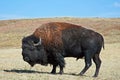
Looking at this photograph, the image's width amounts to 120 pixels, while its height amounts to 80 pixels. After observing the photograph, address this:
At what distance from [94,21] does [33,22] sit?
467 inches

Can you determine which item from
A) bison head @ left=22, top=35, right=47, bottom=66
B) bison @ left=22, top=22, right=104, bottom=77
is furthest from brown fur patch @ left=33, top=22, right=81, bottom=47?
bison head @ left=22, top=35, right=47, bottom=66

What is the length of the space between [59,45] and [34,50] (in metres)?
1.18

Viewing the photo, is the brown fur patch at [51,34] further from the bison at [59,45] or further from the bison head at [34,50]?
the bison head at [34,50]

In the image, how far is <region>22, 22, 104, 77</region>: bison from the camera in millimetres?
17781

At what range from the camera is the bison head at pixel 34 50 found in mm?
17766

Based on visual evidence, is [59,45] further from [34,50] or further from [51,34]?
[34,50]

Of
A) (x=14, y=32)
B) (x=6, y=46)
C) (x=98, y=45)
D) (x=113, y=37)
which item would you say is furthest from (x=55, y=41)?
(x=14, y=32)

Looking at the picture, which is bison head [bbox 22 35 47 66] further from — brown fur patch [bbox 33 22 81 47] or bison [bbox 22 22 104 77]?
brown fur patch [bbox 33 22 81 47]

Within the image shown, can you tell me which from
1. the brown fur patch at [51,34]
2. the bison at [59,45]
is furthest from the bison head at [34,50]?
the brown fur patch at [51,34]

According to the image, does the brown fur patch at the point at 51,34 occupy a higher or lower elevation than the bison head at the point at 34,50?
higher

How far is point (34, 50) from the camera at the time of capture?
17.9m

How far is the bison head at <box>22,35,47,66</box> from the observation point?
1777cm

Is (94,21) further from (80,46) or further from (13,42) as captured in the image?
(80,46)

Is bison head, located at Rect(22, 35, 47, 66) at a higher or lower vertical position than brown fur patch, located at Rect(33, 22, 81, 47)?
lower
